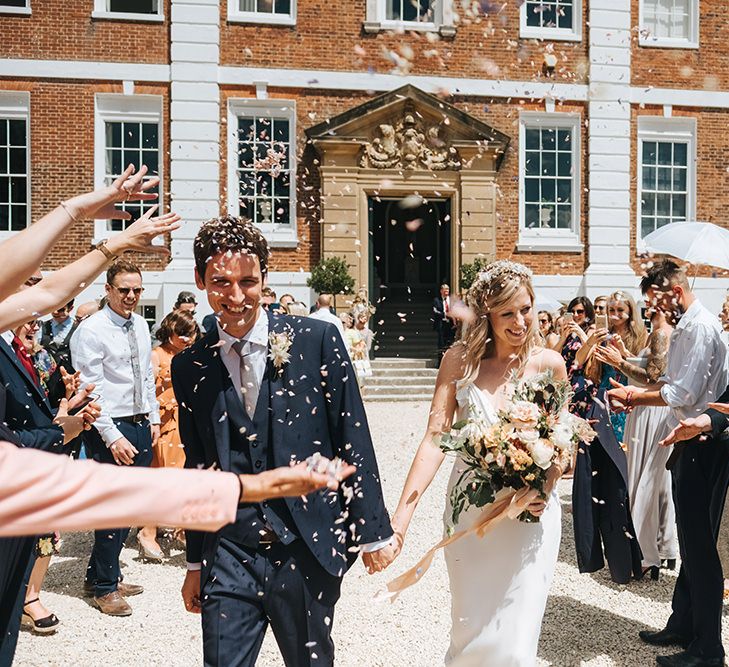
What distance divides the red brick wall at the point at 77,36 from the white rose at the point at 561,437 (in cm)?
1522

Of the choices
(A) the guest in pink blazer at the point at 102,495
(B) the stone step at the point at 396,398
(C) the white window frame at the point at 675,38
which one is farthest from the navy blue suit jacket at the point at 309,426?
(C) the white window frame at the point at 675,38

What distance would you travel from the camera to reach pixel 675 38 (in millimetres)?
18500

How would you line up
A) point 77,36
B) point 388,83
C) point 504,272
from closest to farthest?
point 504,272, point 77,36, point 388,83

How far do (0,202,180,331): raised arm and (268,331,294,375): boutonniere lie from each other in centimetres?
56

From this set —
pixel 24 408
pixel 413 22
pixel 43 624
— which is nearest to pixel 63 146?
pixel 413 22

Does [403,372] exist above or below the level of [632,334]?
below

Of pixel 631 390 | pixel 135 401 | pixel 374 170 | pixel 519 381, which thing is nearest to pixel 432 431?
pixel 519 381

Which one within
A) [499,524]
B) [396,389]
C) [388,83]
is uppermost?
[388,83]

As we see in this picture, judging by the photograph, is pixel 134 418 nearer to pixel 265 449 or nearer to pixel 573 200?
pixel 265 449

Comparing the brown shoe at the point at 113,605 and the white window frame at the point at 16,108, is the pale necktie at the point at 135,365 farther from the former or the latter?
the white window frame at the point at 16,108

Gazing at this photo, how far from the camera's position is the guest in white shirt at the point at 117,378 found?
18.6ft

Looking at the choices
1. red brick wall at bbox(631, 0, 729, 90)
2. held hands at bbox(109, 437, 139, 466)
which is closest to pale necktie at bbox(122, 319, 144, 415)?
held hands at bbox(109, 437, 139, 466)

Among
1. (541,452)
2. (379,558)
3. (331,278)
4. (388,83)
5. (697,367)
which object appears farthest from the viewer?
(388,83)

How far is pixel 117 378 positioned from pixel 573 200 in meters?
14.6
